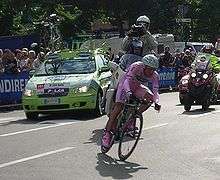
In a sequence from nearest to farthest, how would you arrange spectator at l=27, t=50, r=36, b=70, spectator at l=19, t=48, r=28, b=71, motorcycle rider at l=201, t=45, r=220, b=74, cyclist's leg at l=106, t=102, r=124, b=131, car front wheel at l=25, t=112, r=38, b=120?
cyclist's leg at l=106, t=102, r=124, b=131 → car front wheel at l=25, t=112, r=38, b=120 → motorcycle rider at l=201, t=45, r=220, b=74 → spectator at l=19, t=48, r=28, b=71 → spectator at l=27, t=50, r=36, b=70

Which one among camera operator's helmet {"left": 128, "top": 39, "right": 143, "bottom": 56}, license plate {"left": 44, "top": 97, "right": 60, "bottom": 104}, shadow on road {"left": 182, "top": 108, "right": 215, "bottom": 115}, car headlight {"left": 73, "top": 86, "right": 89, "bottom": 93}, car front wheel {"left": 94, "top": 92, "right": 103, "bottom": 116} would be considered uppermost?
camera operator's helmet {"left": 128, "top": 39, "right": 143, "bottom": 56}

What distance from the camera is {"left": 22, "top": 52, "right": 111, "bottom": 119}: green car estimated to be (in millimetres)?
14727

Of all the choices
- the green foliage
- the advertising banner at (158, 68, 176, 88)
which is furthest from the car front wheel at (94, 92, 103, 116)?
the green foliage

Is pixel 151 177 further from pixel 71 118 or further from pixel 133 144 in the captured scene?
pixel 71 118

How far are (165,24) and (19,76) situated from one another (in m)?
30.9

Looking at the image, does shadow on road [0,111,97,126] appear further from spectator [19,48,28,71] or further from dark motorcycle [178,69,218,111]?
spectator [19,48,28,71]

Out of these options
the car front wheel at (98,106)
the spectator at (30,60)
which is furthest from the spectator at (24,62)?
the car front wheel at (98,106)

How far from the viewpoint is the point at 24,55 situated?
71.3 ft

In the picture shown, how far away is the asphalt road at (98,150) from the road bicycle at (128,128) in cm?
15

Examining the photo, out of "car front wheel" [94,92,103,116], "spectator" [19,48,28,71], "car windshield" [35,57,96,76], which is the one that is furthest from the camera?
"spectator" [19,48,28,71]

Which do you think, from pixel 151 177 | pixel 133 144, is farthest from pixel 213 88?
pixel 151 177

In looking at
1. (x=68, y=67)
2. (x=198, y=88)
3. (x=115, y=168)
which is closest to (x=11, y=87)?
(x=68, y=67)

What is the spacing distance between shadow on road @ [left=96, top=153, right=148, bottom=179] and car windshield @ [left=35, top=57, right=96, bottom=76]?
6.60m

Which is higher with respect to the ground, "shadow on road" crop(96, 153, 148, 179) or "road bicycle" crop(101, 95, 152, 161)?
"road bicycle" crop(101, 95, 152, 161)
